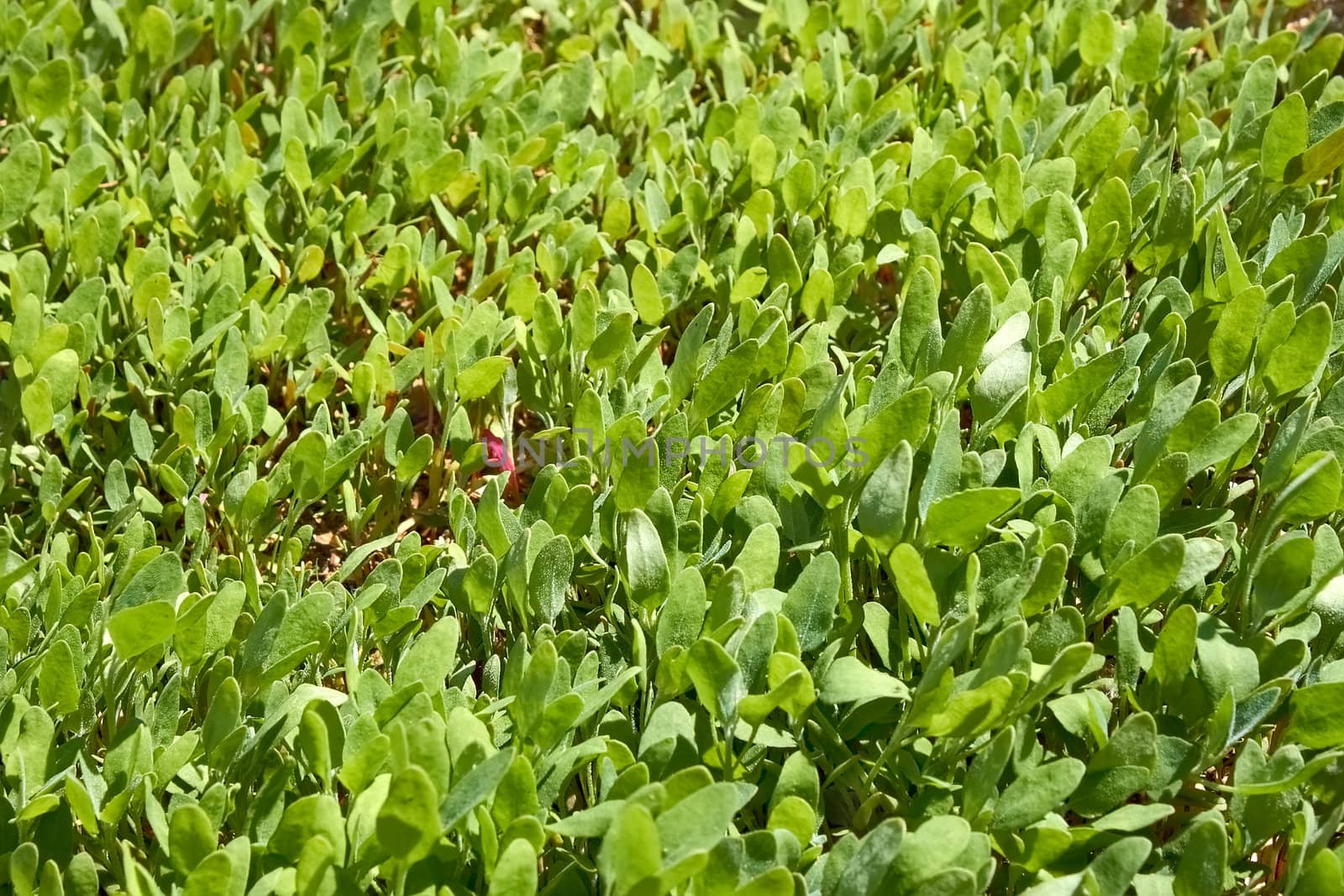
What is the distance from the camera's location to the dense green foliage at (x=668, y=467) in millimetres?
1313

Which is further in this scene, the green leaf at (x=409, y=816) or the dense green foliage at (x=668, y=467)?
the dense green foliage at (x=668, y=467)

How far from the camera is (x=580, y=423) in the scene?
5.79 feet

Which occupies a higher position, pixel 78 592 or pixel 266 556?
pixel 78 592

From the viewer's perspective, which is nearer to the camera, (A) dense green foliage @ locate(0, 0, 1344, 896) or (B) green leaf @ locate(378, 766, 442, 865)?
(B) green leaf @ locate(378, 766, 442, 865)

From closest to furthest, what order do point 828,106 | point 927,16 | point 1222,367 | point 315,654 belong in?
point 315,654, point 1222,367, point 828,106, point 927,16

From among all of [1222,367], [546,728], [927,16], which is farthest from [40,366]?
[927,16]

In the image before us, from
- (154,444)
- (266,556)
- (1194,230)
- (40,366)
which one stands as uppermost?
(1194,230)

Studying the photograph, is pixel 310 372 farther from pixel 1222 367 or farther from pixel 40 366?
pixel 1222 367

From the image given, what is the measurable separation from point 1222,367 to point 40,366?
5.01 feet

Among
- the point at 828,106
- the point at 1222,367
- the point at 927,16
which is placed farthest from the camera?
the point at 927,16

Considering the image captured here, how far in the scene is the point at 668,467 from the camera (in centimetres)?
166

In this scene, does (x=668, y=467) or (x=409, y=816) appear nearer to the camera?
(x=409, y=816)

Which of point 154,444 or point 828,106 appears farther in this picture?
point 828,106

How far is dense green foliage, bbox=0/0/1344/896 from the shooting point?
1313 millimetres
